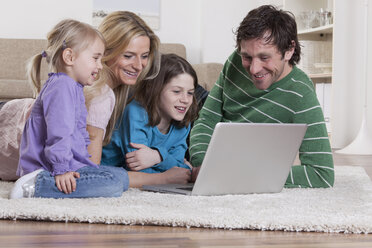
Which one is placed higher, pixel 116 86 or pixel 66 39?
pixel 66 39

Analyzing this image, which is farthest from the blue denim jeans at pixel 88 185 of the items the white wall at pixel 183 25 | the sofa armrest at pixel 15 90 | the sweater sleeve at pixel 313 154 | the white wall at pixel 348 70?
the white wall at pixel 183 25

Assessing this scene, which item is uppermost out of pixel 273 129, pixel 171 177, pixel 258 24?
pixel 258 24

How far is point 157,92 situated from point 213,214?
2.55ft

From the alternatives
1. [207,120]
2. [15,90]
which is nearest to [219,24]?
[15,90]

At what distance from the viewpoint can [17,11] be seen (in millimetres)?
4930

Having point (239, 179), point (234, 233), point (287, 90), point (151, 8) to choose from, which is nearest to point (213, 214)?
point (234, 233)

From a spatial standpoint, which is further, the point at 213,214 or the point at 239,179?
the point at 239,179

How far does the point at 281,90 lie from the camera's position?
76.6 inches

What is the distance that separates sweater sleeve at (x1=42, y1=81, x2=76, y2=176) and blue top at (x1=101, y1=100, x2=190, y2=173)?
1.19 feet

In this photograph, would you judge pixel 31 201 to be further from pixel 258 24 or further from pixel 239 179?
pixel 258 24

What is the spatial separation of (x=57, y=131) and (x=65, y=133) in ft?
0.07

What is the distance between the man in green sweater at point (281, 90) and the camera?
6.15ft

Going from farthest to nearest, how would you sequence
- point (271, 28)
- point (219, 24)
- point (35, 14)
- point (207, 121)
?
point (219, 24) < point (35, 14) < point (207, 121) < point (271, 28)

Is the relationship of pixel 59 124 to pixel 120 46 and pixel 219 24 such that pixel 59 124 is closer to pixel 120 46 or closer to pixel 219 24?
pixel 120 46
